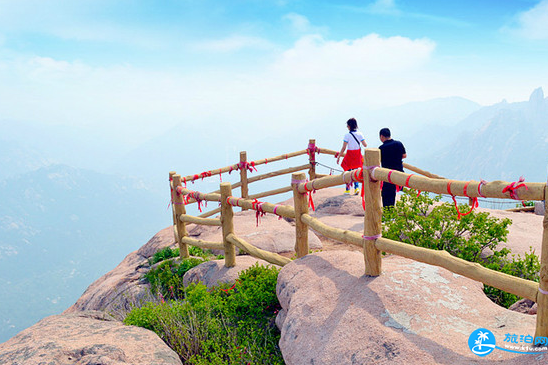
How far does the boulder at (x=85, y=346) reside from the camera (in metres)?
3.37

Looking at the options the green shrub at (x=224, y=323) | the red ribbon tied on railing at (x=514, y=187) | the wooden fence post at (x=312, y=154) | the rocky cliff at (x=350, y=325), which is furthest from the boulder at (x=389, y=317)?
the wooden fence post at (x=312, y=154)

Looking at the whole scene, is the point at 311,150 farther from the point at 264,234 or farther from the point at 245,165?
the point at 264,234

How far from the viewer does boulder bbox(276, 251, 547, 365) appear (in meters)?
2.64

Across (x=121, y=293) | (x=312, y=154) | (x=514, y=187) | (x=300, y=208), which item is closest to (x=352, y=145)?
(x=312, y=154)

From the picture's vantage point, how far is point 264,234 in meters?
7.83

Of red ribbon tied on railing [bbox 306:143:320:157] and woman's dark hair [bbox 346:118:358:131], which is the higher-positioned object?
woman's dark hair [bbox 346:118:358:131]

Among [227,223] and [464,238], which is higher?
[227,223]

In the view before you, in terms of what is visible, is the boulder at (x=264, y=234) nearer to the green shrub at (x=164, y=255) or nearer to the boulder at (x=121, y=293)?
the green shrub at (x=164, y=255)

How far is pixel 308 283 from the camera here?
3898 millimetres

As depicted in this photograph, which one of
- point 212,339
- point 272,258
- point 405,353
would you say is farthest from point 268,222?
point 405,353

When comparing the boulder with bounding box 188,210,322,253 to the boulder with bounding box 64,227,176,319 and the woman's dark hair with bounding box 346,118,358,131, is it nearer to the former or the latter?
the boulder with bounding box 64,227,176,319

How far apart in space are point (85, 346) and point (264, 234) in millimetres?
4605

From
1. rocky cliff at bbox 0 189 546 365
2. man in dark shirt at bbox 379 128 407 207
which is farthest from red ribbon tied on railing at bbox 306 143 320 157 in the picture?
rocky cliff at bbox 0 189 546 365

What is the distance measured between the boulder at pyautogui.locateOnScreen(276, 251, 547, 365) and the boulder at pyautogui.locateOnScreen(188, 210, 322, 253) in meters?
3.36
